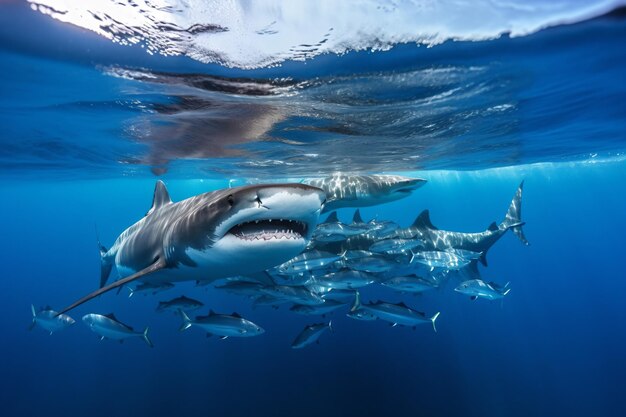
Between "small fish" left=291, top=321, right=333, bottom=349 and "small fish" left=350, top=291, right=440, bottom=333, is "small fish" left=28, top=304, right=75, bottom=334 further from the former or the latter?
"small fish" left=350, top=291, right=440, bottom=333

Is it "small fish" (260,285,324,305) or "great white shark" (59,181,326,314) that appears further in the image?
"small fish" (260,285,324,305)

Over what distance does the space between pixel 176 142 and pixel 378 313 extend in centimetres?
930

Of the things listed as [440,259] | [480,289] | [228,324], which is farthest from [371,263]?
[228,324]

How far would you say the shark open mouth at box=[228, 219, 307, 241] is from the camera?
361 centimetres

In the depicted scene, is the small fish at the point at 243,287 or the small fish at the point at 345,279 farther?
the small fish at the point at 345,279

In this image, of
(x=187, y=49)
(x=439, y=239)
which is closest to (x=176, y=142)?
(x=187, y=49)

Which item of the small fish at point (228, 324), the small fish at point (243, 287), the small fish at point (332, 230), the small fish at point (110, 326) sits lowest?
the small fish at point (110, 326)

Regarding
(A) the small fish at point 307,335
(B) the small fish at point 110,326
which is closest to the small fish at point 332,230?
(A) the small fish at point 307,335

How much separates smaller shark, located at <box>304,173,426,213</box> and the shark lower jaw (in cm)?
629

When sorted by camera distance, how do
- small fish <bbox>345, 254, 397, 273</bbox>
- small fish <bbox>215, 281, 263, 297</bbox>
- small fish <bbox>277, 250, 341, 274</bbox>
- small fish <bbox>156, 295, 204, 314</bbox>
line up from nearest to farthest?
small fish <bbox>215, 281, 263, 297</bbox> < small fish <bbox>277, 250, 341, 274</bbox> < small fish <bbox>156, 295, 204, 314</bbox> < small fish <bbox>345, 254, 397, 273</bbox>

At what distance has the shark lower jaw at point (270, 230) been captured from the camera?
11.8ft

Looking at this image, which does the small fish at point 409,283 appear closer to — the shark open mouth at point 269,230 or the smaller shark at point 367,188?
the smaller shark at point 367,188

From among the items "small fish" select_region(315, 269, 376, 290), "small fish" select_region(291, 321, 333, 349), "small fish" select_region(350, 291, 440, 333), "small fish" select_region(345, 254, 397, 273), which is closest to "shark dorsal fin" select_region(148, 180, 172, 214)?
"small fish" select_region(315, 269, 376, 290)

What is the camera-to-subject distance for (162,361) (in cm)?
1819
